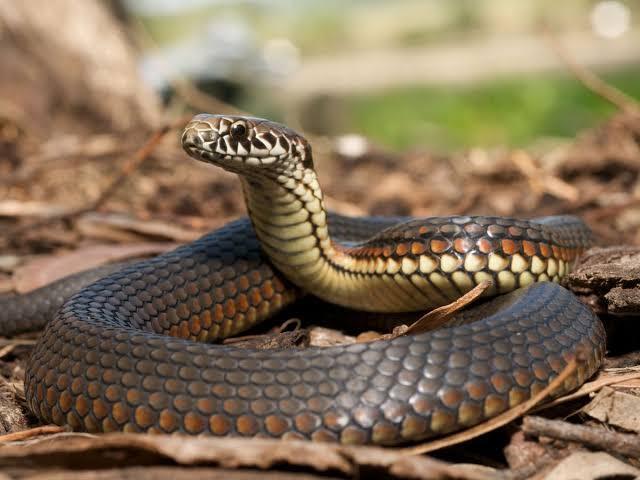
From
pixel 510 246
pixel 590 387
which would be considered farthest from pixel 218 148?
pixel 590 387

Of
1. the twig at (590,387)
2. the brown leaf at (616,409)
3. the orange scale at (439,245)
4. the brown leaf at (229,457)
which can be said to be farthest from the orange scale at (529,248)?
the brown leaf at (229,457)

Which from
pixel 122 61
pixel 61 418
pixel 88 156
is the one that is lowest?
pixel 61 418

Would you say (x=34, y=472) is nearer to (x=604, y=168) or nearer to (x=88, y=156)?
(x=88, y=156)

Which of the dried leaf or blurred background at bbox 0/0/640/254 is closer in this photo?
the dried leaf

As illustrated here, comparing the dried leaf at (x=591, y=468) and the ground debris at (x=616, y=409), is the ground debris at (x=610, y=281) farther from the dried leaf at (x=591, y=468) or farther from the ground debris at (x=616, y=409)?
the dried leaf at (x=591, y=468)

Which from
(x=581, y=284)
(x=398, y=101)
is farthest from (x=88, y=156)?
(x=398, y=101)

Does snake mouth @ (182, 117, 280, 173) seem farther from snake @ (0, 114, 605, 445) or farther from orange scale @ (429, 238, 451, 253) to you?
orange scale @ (429, 238, 451, 253)

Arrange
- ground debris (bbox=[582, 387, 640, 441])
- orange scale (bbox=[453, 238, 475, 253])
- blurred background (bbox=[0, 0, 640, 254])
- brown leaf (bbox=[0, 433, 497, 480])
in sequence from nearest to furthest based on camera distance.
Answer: brown leaf (bbox=[0, 433, 497, 480]) → ground debris (bbox=[582, 387, 640, 441]) → orange scale (bbox=[453, 238, 475, 253]) → blurred background (bbox=[0, 0, 640, 254])

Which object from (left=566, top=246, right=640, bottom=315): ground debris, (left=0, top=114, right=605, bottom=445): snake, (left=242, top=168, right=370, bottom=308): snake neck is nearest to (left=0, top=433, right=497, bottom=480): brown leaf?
(left=0, top=114, right=605, bottom=445): snake
